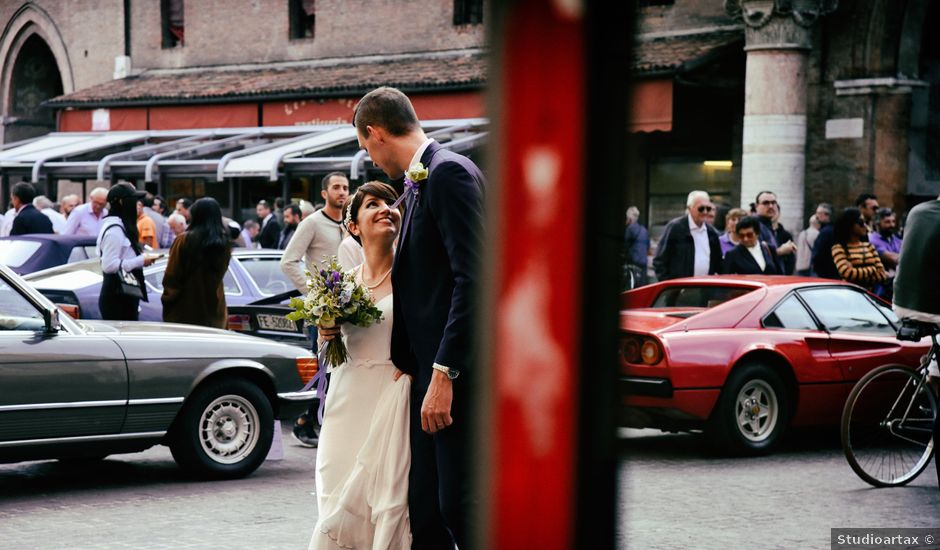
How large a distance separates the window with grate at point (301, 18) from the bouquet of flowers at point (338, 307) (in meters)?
25.9

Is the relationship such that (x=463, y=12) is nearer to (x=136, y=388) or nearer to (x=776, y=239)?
(x=776, y=239)

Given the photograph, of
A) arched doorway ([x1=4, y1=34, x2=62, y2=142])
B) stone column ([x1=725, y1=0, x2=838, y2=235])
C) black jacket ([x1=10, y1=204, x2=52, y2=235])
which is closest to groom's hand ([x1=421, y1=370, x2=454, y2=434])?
black jacket ([x1=10, y1=204, x2=52, y2=235])

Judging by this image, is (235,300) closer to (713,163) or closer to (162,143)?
(713,163)

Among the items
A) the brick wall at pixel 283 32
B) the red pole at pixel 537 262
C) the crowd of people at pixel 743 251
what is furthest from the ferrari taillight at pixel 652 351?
the brick wall at pixel 283 32

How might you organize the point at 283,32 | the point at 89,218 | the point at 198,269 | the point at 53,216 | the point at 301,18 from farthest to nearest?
the point at 301,18, the point at 283,32, the point at 53,216, the point at 89,218, the point at 198,269

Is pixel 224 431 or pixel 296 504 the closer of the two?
pixel 296 504

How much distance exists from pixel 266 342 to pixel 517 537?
814 centimetres

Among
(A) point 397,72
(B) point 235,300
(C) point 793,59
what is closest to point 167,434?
(B) point 235,300

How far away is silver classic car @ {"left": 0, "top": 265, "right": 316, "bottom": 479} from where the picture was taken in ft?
24.8

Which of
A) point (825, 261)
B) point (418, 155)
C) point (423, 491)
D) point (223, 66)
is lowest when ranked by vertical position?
point (423, 491)

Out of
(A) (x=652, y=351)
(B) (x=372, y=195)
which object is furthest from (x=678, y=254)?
(B) (x=372, y=195)

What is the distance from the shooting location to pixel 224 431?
853 cm

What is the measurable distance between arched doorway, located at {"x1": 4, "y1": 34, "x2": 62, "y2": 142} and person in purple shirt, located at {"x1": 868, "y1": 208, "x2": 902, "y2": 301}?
27.3 metres

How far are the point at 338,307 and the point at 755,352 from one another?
517 centimetres
